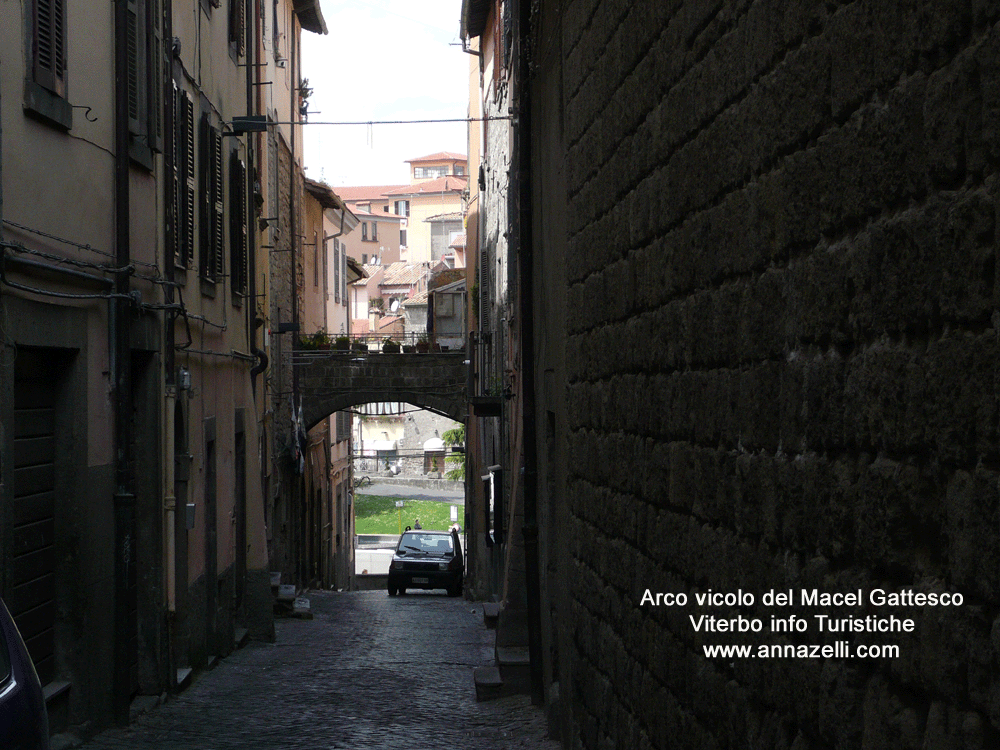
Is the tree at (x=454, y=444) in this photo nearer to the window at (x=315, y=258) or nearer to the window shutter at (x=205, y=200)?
the window at (x=315, y=258)

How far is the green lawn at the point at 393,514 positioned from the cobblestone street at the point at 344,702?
132ft

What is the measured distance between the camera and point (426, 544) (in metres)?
29.1

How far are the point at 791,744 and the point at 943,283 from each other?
146cm

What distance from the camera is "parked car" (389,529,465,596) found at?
28188mm

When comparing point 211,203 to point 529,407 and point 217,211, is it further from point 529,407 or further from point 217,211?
point 529,407

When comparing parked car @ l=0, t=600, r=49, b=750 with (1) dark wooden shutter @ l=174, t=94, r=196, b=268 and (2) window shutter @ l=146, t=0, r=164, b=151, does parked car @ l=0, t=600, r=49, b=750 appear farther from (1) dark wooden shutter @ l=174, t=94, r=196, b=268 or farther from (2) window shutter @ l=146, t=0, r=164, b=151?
(1) dark wooden shutter @ l=174, t=94, r=196, b=268

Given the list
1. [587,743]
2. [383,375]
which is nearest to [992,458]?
[587,743]

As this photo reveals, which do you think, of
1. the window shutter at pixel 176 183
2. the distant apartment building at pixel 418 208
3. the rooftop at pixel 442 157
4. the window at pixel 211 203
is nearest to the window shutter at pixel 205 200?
the window at pixel 211 203

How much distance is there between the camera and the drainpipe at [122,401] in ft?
31.3

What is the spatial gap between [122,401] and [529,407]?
10.6 feet

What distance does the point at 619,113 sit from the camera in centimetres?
554

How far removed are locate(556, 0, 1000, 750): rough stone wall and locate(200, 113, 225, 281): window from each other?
341 inches

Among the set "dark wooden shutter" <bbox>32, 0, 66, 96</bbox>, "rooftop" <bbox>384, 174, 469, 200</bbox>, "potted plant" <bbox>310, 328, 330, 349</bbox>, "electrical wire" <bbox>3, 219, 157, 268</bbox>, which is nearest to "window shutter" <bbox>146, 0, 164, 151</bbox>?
"electrical wire" <bbox>3, 219, 157, 268</bbox>

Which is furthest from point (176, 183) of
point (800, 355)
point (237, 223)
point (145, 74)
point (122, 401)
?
point (800, 355)
